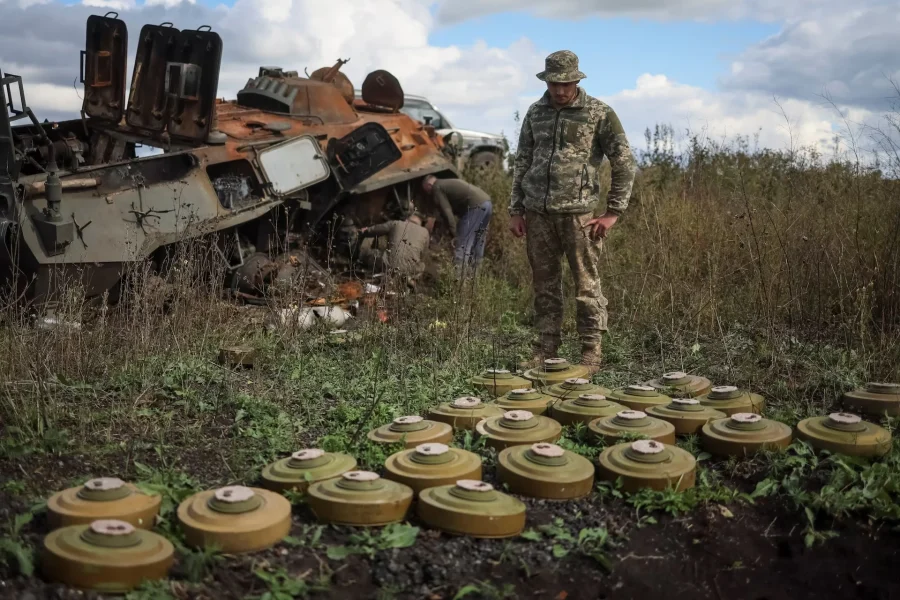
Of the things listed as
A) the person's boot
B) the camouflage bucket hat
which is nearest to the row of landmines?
the person's boot

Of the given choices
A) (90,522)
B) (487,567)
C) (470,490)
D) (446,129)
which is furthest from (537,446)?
(446,129)

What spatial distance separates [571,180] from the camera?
582cm

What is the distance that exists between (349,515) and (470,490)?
476 millimetres

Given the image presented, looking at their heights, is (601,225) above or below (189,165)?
below

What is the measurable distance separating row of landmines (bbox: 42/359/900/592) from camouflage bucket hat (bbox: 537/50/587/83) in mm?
1892

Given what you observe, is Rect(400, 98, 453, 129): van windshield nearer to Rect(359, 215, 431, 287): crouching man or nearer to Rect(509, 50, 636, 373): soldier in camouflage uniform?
Rect(359, 215, 431, 287): crouching man

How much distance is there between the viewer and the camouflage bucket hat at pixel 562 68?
566 cm

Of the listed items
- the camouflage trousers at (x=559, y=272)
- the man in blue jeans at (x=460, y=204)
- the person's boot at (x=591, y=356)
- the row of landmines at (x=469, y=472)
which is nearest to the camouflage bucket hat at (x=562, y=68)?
the camouflage trousers at (x=559, y=272)

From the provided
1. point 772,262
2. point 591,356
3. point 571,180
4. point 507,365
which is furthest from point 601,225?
point 772,262

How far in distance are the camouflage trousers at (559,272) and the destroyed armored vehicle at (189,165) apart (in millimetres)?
2165

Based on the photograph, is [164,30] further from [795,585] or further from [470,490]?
[795,585]

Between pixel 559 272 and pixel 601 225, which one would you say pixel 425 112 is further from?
pixel 601 225

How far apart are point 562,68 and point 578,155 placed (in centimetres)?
56

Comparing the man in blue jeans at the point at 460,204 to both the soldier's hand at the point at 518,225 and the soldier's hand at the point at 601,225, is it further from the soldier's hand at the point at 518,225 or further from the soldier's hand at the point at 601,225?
the soldier's hand at the point at 601,225
